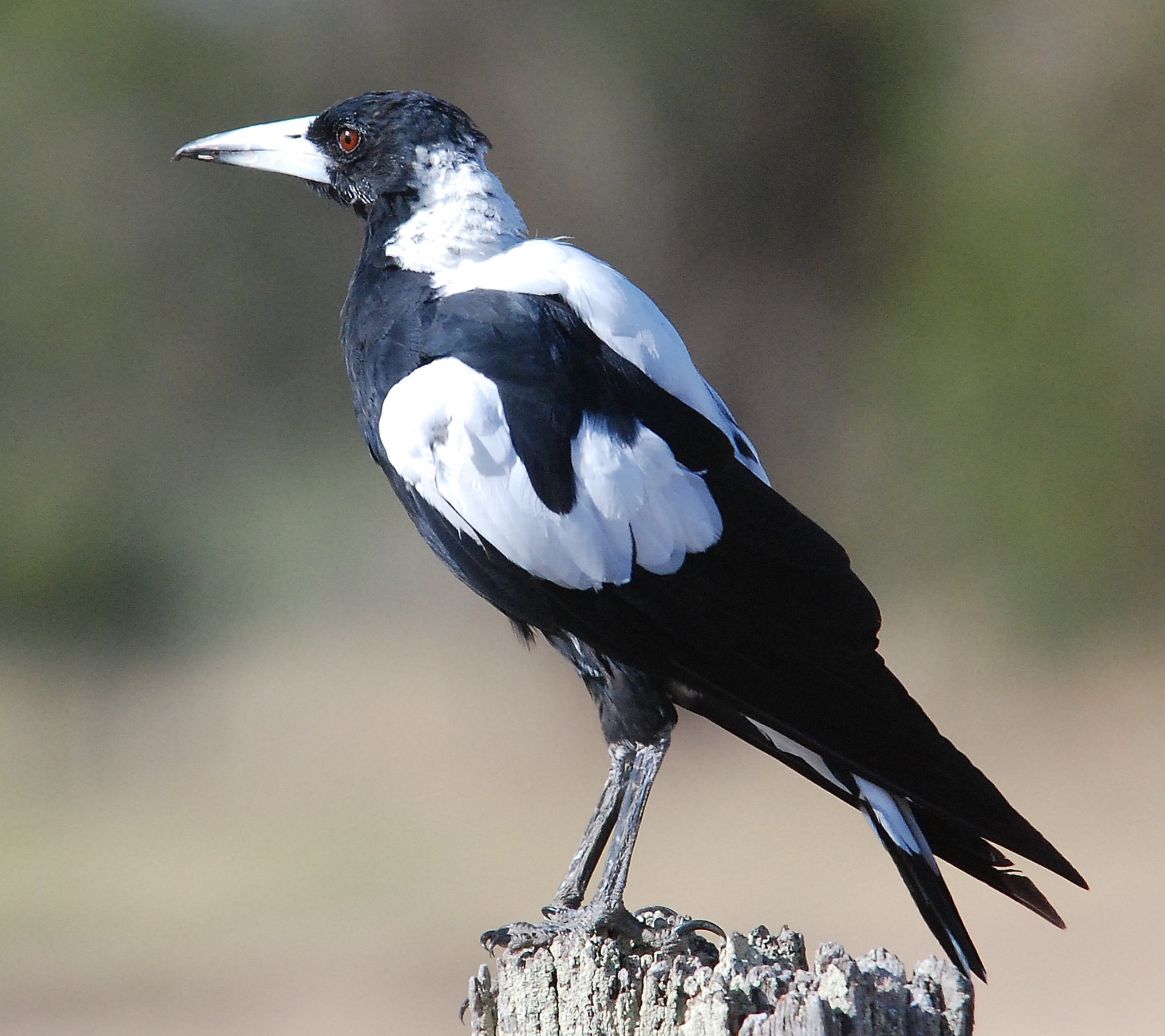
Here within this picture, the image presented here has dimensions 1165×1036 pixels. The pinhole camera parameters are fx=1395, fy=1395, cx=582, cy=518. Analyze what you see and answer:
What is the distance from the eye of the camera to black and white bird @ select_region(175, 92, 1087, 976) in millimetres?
1732

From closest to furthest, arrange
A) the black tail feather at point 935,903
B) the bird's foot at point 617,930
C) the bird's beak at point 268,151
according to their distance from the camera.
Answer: the black tail feather at point 935,903, the bird's foot at point 617,930, the bird's beak at point 268,151

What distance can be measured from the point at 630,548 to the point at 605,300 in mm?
331

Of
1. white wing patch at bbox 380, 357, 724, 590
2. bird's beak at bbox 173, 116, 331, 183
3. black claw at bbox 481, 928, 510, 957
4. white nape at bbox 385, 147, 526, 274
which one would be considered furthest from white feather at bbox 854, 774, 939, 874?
bird's beak at bbox 173, 116, 331, 183

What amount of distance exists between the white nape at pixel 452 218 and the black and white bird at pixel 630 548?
3cm

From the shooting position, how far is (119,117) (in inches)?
278

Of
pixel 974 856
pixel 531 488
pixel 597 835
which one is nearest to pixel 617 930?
pixel 597 835

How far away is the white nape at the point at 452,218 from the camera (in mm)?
1941

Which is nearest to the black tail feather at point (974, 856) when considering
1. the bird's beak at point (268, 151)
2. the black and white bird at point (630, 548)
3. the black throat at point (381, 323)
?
the black and white bird at point (630, 548)

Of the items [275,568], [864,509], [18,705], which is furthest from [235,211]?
[864,509]

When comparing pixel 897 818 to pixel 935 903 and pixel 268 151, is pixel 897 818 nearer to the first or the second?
pixel 935 903

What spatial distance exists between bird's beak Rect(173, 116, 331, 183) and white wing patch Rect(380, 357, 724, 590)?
0.56 metres

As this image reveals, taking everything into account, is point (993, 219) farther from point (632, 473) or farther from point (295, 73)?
point (632, 473)

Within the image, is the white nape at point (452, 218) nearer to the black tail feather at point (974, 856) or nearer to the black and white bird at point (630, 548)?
the black and white bird at point (630, 548)

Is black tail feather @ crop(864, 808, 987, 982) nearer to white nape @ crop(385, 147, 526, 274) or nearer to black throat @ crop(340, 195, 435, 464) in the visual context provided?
black throat @ crop(340, 195, 435, 464)
